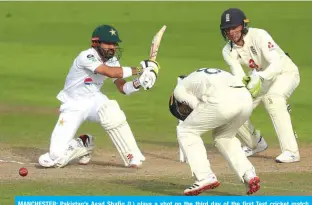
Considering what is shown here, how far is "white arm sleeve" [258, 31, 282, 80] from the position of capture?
13.5m

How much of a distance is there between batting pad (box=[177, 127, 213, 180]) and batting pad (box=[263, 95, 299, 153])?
3.19 m

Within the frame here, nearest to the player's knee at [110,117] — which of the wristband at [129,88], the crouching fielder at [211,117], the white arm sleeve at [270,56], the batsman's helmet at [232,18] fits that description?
the wristband at [129,88]

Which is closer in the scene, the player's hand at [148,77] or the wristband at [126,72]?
the player's hand at [148,77]

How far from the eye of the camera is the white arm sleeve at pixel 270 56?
1347 centimetres

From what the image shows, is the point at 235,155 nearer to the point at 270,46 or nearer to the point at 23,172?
the point at 23,172

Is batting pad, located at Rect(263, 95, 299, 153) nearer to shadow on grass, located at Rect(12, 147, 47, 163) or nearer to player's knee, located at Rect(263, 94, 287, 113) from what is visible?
player's knee, located at Rect(263, 94, 287, 113)

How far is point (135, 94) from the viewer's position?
2038 centimetres

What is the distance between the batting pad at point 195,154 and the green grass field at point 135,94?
23.3 inches

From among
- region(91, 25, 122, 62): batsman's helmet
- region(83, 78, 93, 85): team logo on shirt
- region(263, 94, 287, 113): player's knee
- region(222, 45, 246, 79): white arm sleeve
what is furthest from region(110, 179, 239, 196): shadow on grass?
region(263, 94, 287, 113): player's knee

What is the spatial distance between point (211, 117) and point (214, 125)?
0.12 meters

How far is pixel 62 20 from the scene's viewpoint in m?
31.0

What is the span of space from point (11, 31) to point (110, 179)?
17189 millimetres

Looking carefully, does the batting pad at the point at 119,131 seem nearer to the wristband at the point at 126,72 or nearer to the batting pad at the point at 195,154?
the wristband at the point at 126,72

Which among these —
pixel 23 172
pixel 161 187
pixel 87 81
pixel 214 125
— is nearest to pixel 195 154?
pixel 214 125
